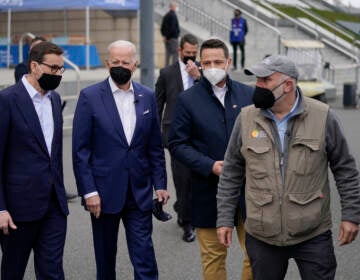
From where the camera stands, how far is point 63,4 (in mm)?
20234

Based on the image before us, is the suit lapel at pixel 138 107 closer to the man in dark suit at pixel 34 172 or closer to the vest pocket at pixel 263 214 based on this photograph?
the man in dark suit at pixel 34 172

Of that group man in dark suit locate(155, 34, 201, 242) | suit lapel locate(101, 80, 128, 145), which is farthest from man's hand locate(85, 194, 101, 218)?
man in dark suit locate(155, 34, 201, 242)

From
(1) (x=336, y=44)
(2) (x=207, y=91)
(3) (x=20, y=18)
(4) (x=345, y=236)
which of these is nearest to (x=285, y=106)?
(4) (x=345, y=236)

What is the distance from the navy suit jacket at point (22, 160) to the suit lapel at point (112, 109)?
1.75 ft

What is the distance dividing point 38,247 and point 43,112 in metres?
0.86

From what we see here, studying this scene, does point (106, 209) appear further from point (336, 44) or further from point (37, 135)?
point (336, 44)

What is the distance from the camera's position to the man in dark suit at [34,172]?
5.19 meters

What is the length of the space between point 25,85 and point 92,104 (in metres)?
0.49

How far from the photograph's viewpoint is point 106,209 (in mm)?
5602

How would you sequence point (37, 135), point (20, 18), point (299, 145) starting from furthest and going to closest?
1. point (20, 18)
2. point (37, 135)
3. point (299, 145)

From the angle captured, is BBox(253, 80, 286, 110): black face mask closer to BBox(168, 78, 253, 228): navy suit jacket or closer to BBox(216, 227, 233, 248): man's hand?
BBox(216, 227, 233, 248): man's hand

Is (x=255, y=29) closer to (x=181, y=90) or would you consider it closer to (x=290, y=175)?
(x=181, y=90)

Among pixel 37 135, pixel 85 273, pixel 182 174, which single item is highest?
pixel 37 135

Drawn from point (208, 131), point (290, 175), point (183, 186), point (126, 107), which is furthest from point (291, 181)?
point (183, 186)
